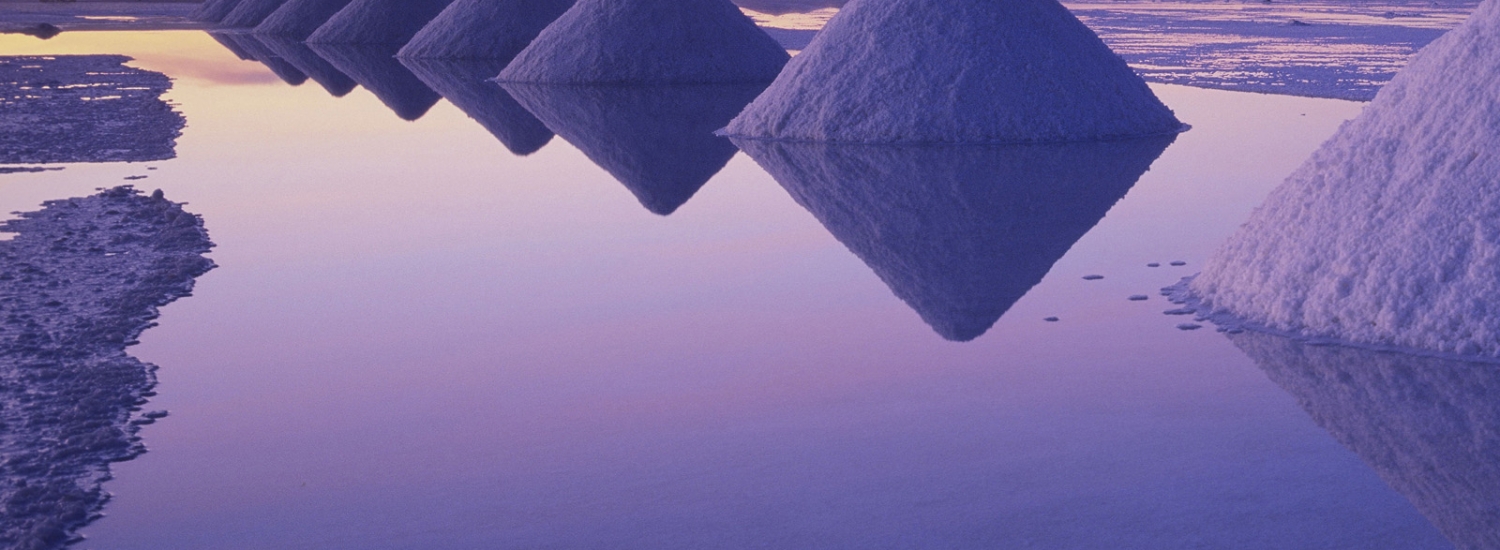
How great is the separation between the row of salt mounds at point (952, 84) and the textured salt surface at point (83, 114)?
7973 millimetres

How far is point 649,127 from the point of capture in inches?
771

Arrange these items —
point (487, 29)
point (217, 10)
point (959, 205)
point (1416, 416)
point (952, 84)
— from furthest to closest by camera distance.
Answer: point (217, 10)
point (487, 29)
point (952, 84)
point (959, 205)
point (1416, 416)

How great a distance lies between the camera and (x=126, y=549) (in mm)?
5207

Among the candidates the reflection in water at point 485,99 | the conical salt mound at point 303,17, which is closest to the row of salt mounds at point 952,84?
the reflection in water at point 485,99

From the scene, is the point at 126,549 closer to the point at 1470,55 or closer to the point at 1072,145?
the point at 1470,55

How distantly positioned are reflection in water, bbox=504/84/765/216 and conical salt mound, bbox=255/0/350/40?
22636 mm

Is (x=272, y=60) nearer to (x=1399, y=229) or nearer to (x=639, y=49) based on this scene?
(x=639, y=49)

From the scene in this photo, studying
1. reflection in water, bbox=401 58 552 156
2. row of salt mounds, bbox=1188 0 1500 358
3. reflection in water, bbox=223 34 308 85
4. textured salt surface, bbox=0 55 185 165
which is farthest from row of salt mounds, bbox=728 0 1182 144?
reflection in water, bbox=223 34 308 85

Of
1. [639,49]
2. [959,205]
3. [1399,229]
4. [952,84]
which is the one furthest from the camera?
[639,49]

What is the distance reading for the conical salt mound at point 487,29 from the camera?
109 feet

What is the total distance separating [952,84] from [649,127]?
4686 mm

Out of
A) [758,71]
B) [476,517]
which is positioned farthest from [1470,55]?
[758,71]

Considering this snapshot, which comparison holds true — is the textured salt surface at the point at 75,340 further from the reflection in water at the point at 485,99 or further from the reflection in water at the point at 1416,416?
the reflection in water at the point at 485,99

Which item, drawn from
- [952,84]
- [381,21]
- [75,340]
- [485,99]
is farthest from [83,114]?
[381,21]
